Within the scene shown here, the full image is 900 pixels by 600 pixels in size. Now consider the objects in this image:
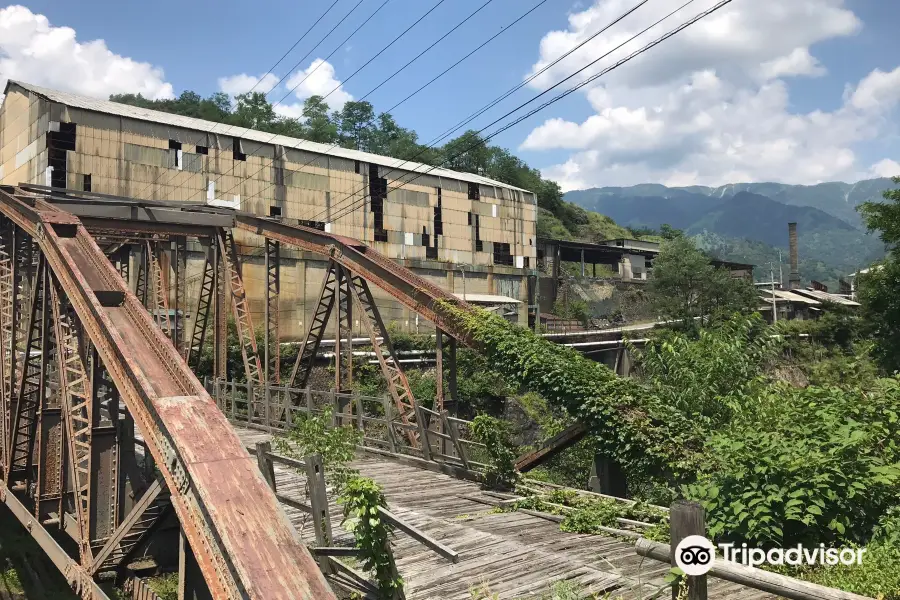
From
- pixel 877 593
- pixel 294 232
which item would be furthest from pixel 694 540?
pixel 294 232

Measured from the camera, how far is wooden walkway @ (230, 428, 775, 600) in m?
6.32

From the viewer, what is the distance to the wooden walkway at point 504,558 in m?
6.32

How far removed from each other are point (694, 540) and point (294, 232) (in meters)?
14.9

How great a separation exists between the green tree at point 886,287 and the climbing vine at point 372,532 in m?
27.9

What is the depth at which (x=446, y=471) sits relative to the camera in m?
12.5

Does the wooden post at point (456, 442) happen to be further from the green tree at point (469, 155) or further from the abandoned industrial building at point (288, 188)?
the green tree at point (469, 155)

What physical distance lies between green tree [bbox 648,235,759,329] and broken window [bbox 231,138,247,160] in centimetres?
3008

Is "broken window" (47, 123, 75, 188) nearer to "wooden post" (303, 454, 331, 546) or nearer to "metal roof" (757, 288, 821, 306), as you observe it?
"wooden post" (303, 454, 331, 546)

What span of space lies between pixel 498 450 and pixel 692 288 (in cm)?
3829

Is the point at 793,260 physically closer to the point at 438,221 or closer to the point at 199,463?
the point at 438,221

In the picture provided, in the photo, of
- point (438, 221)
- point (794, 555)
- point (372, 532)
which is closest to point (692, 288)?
point (438, 221)

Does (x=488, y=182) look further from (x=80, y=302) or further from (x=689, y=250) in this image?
(x=80, y=302)

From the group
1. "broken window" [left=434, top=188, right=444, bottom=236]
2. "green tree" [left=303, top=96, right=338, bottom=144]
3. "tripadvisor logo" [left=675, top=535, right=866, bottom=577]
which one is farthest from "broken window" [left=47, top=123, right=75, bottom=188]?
"green tree" [left=303, top=96, right=338, bottom=144]

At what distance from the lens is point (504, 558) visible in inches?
286
